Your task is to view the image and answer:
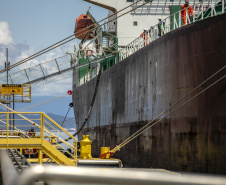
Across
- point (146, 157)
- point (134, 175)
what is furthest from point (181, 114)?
point (134, 175)

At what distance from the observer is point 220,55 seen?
44.6ft

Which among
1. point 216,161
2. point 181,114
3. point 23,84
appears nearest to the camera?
point 216,161

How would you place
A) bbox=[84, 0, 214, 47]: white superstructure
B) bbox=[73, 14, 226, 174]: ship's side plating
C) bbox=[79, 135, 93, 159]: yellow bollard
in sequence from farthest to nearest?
bbox=[84, 0, 214, 47]: white superstructure < bbox=[79, 135, 93, 159]: yellow bollard < bbox=[73, 14, 226, 174]: ship's side plating

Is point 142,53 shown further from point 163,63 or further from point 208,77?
point 208,77

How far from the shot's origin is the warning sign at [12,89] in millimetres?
27225

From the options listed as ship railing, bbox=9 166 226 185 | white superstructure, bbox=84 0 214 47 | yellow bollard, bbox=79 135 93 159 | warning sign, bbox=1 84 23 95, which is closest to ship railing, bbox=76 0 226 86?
white superstructure, bbox=84 0 214 47

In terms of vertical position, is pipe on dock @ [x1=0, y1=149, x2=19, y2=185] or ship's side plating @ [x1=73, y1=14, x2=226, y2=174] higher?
ship's side plating @ [x1=73, y1=14, x2=226, y2=174]

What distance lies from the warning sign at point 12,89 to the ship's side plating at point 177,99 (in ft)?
27.6

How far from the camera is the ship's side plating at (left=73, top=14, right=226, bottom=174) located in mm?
13328

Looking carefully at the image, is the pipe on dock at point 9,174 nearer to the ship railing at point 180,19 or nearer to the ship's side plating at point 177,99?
the ship's side plating at point 177,99

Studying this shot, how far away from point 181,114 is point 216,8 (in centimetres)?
403

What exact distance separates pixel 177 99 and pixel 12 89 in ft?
49.8

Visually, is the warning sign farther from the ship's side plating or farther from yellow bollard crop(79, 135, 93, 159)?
yellow bollard crop(79, 135, 93, 159)

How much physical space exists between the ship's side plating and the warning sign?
8.42 metres
